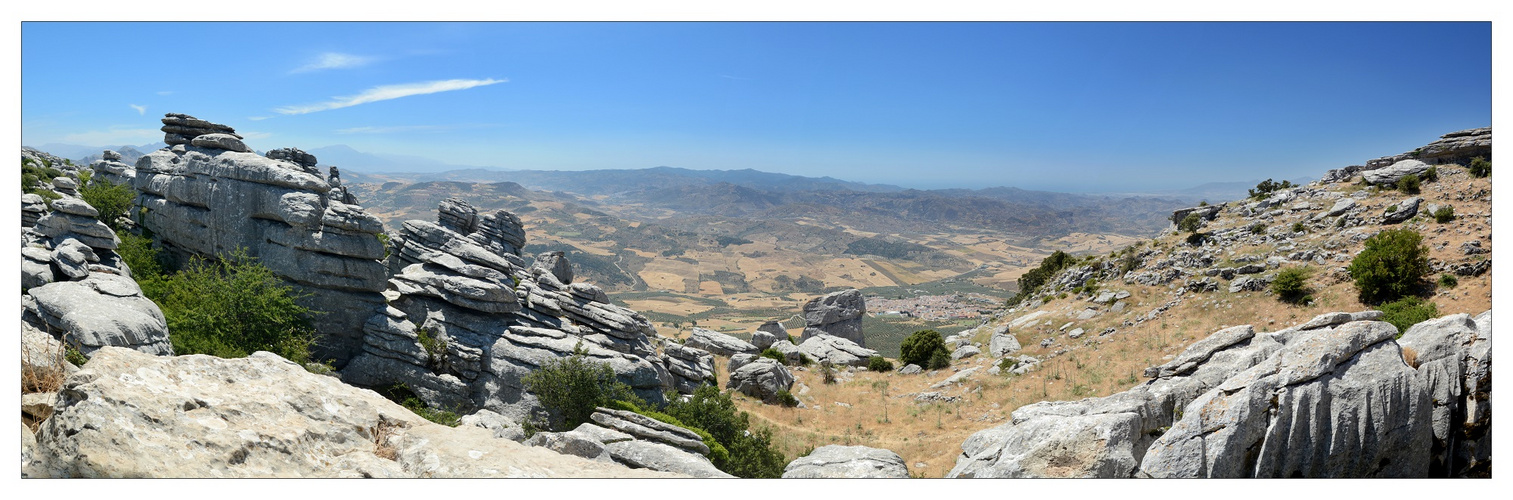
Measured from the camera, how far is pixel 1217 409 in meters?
12.3

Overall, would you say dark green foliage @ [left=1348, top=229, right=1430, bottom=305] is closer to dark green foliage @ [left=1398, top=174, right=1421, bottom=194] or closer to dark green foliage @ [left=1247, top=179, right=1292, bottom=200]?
dark green foliage @ [left=1398, top=174, right=1421, bottom=194]

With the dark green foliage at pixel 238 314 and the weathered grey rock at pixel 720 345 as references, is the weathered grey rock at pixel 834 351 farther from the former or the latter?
the dark green foliage at pixel 238 314

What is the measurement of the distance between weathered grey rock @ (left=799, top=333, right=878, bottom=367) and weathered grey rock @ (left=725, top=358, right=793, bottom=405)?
1143 cm

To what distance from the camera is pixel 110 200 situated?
115ft

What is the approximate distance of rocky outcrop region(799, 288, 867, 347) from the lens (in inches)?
2466

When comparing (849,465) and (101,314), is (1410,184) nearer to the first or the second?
(849,465)

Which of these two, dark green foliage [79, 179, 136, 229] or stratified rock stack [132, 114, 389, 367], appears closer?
stratified rock stack [132, 114, 389, 367]

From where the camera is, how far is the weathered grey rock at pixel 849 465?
46.4ft

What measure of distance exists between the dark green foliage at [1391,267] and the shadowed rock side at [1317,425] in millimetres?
24370

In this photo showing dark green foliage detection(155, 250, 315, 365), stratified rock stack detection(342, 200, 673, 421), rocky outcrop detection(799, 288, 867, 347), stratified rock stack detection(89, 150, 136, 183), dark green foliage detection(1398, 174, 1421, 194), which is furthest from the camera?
rocky outcrop detection(799, 288, 867, 347)

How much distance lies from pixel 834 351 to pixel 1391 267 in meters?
34.2

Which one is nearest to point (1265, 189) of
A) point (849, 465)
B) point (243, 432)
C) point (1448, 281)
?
point (1448, 281)

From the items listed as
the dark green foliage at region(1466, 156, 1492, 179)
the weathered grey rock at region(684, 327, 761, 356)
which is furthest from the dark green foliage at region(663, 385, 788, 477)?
the dark green foliage at region(1466, 156, 1492, 179)
